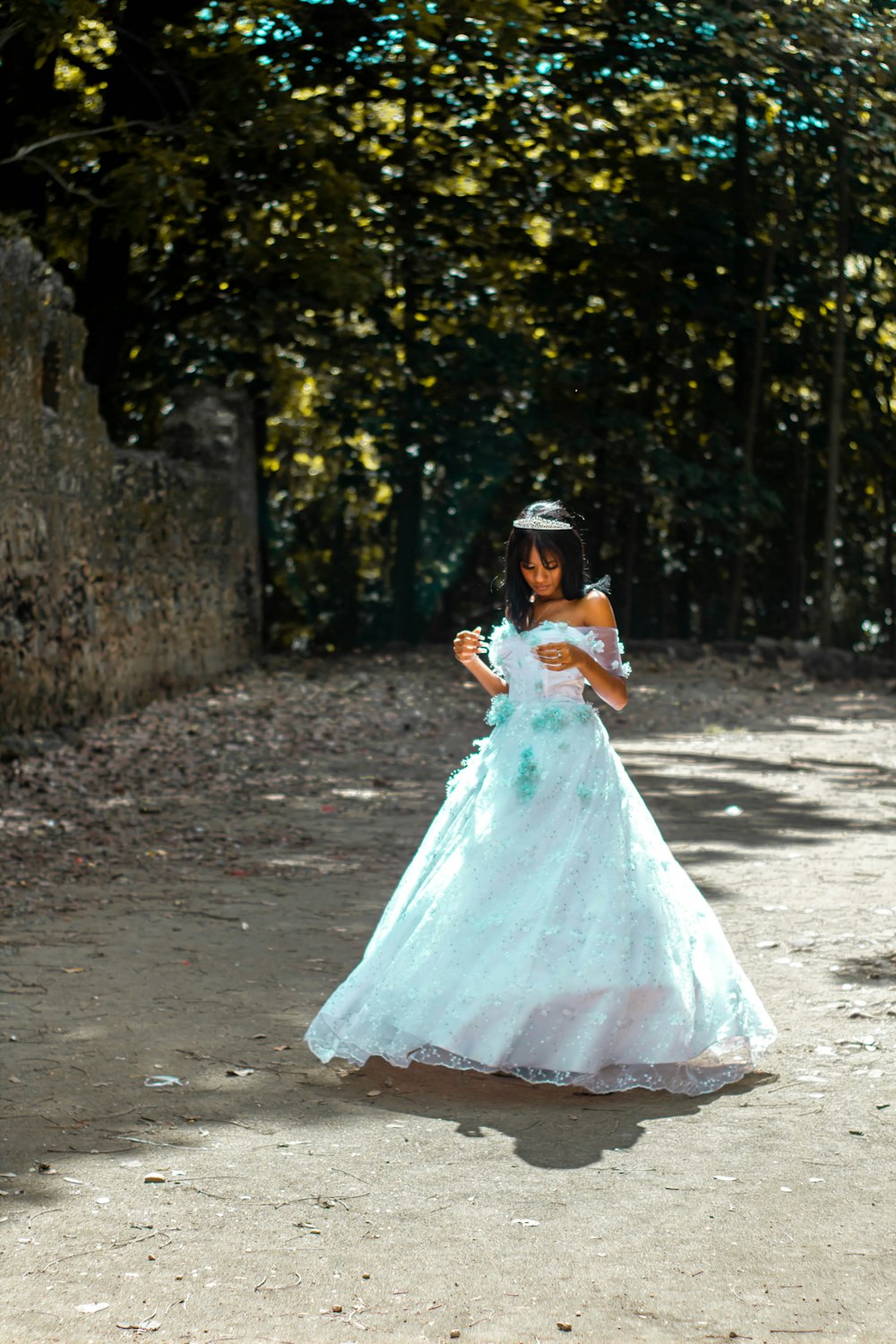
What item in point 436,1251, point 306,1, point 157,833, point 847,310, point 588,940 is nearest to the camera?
point 436,1251

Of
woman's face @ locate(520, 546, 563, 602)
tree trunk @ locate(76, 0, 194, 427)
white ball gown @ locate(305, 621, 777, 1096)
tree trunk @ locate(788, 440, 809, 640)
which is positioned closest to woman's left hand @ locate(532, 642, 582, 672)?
white ball gown @ locate(305, 621, 777, 1096)

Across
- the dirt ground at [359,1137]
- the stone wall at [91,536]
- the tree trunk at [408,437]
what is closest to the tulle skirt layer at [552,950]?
the dirt ground at [359,1137]

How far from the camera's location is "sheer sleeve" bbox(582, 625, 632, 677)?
440cm

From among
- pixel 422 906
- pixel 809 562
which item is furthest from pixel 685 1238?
pixel 809 562

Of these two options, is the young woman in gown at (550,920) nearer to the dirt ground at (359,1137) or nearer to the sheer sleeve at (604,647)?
the sheer sleeve at (604,647)

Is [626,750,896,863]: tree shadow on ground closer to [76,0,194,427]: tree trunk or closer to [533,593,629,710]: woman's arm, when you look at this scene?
[533,593,629,710]: woman's arm

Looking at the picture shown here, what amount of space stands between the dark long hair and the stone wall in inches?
243

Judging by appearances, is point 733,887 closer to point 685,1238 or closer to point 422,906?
point 422,906

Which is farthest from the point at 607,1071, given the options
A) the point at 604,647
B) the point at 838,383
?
the point at 838,383

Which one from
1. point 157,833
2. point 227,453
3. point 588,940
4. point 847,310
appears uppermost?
point 847,310

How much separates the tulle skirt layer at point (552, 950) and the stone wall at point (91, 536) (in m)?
6.23

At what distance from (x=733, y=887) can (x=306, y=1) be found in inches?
345

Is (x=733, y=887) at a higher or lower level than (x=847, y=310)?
lower

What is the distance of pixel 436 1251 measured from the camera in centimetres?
302
